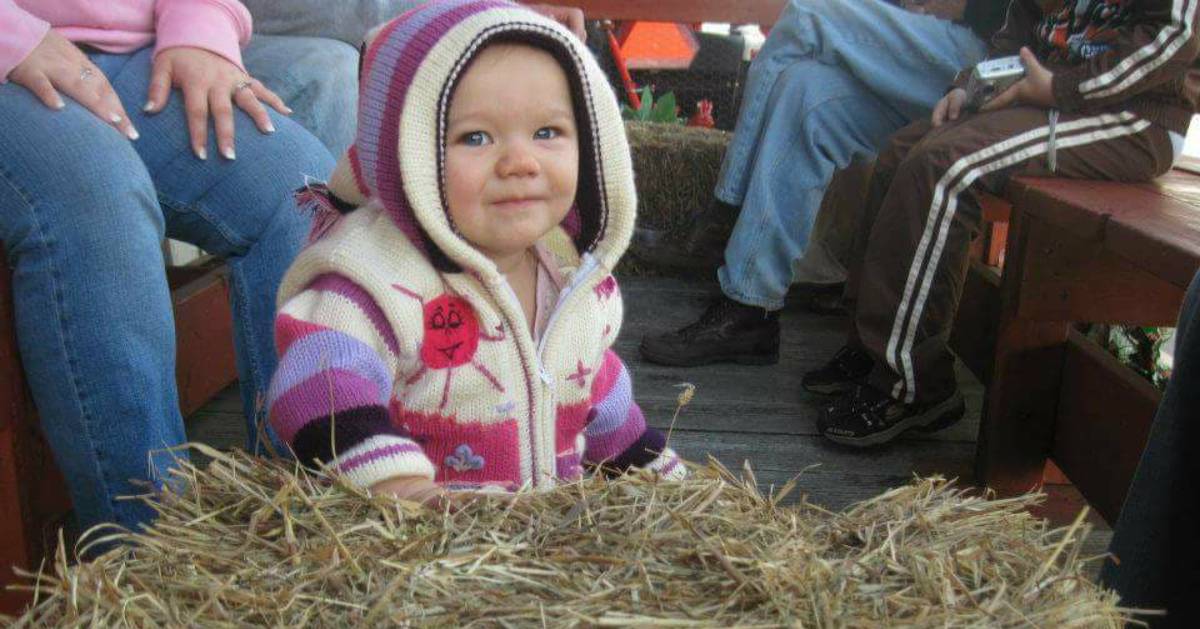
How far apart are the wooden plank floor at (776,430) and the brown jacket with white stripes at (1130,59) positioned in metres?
0.93

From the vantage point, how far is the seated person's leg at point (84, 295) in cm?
151

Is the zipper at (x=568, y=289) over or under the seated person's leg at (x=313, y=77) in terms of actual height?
under

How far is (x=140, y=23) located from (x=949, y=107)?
210 centimetres

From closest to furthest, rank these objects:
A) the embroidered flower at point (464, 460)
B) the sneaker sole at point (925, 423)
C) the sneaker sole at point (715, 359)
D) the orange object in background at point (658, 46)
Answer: the embroidered flower at point (464, 460) → the sneaker sole at point (925, 423) → the sneaker sole at point (715, 359) → the orange object in background at point (658, 46)

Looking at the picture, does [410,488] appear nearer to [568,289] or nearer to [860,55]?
[568,289]

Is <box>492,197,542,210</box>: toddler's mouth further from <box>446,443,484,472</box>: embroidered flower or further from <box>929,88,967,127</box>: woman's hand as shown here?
<box>929,88,967,127</box>: woman's hand

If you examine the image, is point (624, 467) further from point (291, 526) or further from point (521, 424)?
point (291, 526)

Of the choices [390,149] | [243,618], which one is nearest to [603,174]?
[390,149]

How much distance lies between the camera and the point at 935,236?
2619 millimetres

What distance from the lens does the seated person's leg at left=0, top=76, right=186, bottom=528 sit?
1512 millimetres

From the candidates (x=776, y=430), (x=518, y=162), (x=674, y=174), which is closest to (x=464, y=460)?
(x=518, y=162)

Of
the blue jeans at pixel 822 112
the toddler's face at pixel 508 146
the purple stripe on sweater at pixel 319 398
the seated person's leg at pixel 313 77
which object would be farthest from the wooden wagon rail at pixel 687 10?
the purple stripe on sweater at pixel 319 398

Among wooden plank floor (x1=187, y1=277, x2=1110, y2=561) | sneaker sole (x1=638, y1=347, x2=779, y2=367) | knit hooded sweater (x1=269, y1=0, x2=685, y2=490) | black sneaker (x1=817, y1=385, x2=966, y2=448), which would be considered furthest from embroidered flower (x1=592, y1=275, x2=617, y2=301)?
sneaker sole (x1=638, y1=347, x2=779, y2=367)

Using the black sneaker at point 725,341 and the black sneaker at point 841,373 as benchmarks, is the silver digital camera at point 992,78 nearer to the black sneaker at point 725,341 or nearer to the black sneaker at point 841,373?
the black sneaker at point 841,373
